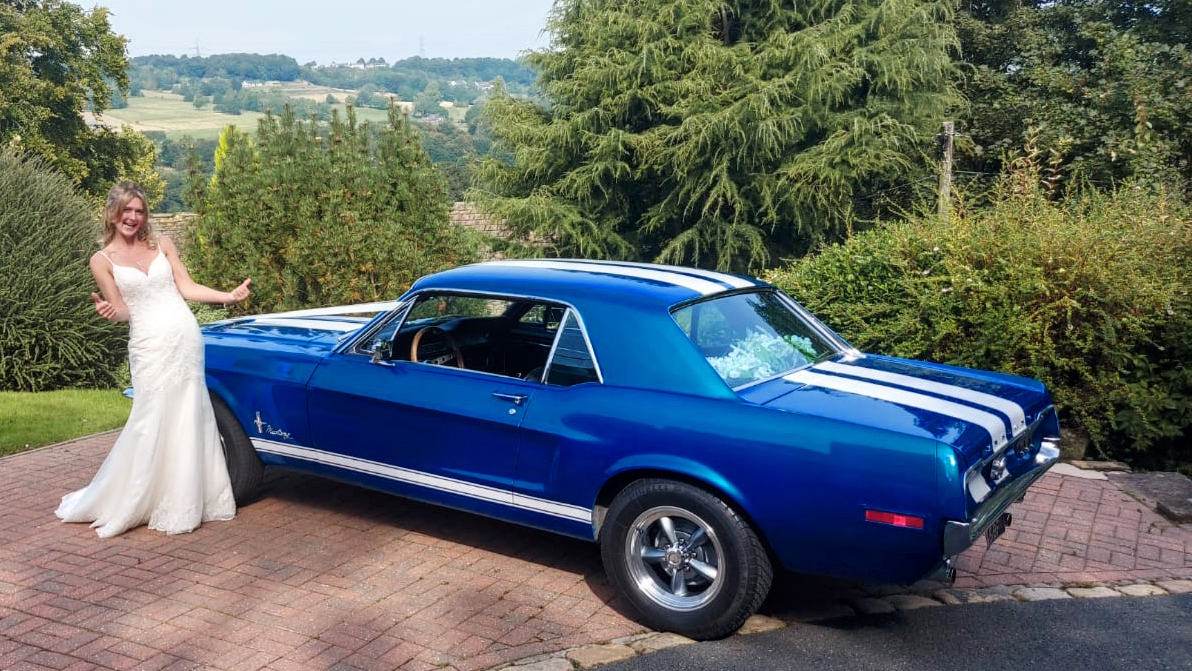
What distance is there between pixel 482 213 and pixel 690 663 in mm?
18699

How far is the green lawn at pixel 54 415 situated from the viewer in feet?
26.9

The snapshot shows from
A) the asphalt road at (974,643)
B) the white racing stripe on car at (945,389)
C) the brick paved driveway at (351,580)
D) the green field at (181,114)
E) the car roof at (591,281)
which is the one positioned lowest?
the brick paved driveway at (351,580)

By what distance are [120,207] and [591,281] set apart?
112 inches

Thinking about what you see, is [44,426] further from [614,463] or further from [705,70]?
[705,70]

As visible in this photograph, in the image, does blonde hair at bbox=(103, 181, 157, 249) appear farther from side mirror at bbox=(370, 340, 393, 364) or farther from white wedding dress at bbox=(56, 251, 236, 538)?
side mirror at bbox=(370, 340, 393, 364)

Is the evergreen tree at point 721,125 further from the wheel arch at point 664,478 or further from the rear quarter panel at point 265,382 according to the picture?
the wheel arch at point 664,478

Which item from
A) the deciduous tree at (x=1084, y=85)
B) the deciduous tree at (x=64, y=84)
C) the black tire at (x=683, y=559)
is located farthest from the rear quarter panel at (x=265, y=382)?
the deciduous tree at (x=64, y=84)

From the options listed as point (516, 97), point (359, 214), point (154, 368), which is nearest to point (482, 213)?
point (516, 97)

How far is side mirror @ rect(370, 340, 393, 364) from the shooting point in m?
5.38

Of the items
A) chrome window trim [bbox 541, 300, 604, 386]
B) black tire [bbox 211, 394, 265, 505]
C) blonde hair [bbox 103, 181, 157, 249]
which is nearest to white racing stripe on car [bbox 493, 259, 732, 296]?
chrome window trim [bbox 541, 300, 604, 386]

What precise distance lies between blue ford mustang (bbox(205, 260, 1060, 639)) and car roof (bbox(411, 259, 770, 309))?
0.06 ft

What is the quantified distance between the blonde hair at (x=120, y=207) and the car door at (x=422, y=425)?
1.46 meters

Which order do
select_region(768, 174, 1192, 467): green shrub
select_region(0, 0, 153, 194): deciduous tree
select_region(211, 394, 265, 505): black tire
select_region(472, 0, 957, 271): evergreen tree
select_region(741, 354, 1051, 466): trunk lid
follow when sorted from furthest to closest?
select_region(0, 0, 153, 194): deciduous tree → select_region(472, 0, 957, 271): evergreen tree → select_region(768, 174, 1192, 467): green shrub → select_region(211, 394, 265, 505): black tire → select_region(741, 354, 1051, 466): trunk lid

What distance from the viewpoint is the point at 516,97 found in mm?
23812
